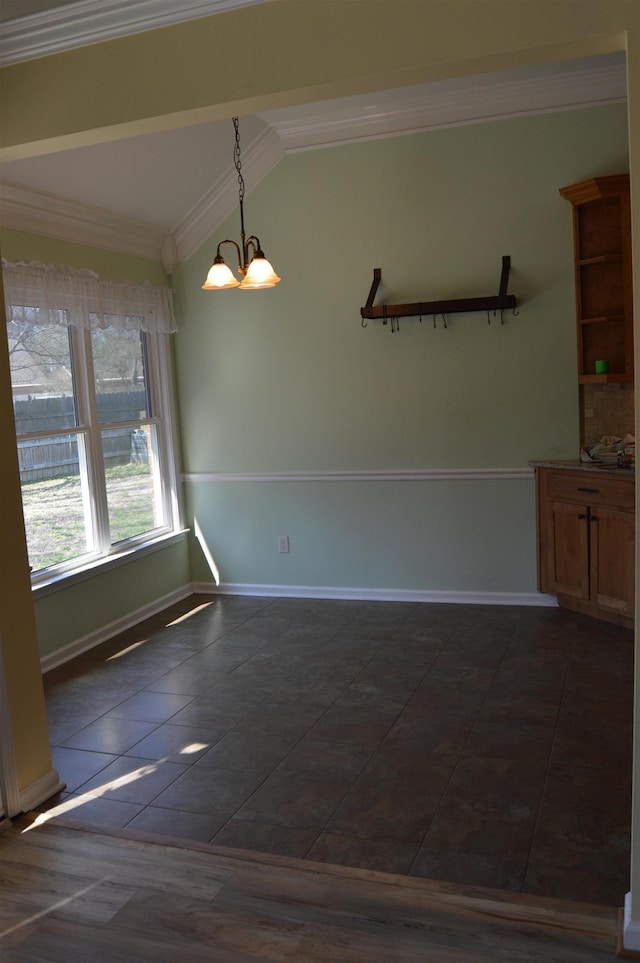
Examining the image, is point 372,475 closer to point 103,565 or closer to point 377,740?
point 103,565

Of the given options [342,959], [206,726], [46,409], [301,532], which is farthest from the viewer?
[301,532]

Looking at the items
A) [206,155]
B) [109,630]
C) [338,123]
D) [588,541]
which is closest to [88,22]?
[206,155]

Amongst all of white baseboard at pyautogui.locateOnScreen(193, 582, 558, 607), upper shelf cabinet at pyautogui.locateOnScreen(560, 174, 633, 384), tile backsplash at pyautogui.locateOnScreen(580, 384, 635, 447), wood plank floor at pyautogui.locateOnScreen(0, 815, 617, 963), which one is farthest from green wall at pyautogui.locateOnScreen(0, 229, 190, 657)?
tile backsplash at pyautogui.locateOnScreen(580, 384, 635, 447)

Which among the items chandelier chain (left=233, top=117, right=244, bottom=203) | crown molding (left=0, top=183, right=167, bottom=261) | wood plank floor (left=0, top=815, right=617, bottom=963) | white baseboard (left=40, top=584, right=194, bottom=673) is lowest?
wood plank floor (left=0, top=815, right=617, bottom=963)

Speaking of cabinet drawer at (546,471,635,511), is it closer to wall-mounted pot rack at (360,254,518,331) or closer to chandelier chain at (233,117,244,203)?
wall-mounted pot rack at (360,254,518,331)

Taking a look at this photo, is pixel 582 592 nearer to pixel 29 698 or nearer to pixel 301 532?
pixel 301 532

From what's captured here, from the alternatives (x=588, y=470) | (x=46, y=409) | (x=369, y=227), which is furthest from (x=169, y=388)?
(x=588, y=470)

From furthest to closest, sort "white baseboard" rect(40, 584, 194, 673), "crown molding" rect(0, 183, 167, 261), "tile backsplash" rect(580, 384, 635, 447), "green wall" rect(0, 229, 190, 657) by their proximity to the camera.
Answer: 1. "tile backsplash" rect(580, 384, 635, 447)
2. "white baseboard" rect(40, 584, 194, 673)
3. "green wall" rect(0, 229, 190, 657)
4. "crown molding" rect(0, 183, 167, 261)

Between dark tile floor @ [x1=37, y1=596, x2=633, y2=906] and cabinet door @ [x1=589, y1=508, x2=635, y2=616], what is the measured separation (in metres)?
0.18

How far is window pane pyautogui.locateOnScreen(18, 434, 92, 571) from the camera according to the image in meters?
4.32

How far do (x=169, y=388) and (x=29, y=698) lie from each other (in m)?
2.94

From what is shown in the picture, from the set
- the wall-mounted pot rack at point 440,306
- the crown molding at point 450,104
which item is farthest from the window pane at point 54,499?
the crown molding at point 450,104

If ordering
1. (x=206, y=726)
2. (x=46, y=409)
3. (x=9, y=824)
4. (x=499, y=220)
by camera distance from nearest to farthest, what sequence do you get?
(x=9, y=824), (x=206, y=726), (x=46, y=409), (x=499, y=220)

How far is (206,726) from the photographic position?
11.7 feet
